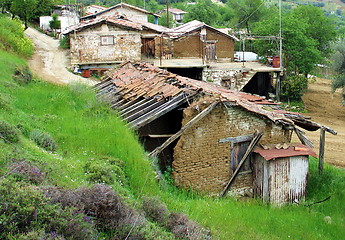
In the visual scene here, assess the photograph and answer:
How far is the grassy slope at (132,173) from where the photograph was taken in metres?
8.02

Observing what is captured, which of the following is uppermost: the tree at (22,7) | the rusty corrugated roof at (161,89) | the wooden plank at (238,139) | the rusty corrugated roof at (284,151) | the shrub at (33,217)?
the tree at (22,7)

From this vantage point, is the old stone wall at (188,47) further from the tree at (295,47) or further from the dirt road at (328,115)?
Answer: the dirt road at (328,115)

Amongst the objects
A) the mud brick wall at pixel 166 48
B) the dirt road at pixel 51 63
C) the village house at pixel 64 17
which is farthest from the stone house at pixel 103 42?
the village house at pixel 64 17

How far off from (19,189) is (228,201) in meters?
6.86

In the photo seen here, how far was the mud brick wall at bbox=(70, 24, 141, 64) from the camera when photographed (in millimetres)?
28734

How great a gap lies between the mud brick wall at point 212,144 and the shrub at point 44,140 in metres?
3.26

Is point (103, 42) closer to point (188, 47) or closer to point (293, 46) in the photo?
point (188, 47)

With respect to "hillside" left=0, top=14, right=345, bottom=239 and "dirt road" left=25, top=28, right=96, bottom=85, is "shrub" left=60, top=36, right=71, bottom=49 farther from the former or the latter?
"hillside" left=0, top=14, right=345, bottom=239

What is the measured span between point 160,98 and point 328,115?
22.3m

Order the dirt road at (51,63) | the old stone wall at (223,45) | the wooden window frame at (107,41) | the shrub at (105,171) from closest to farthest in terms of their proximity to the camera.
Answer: the shrub at (105,171), the dirt road at (51,63), the wooden window frame at (107,41), the old stone wall at (223,45)

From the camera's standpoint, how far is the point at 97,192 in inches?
247

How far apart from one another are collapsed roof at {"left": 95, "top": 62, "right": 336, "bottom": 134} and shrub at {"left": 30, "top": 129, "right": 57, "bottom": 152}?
2.29m

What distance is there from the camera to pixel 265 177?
37.6 ft

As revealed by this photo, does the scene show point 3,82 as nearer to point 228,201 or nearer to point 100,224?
point 228,201
